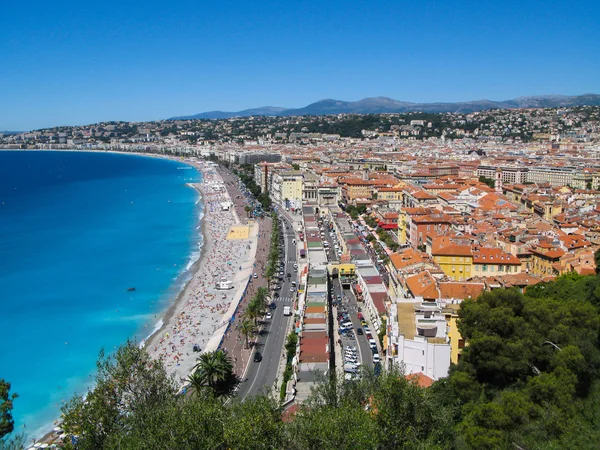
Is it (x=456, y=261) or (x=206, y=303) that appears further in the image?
(x=206, y=303)

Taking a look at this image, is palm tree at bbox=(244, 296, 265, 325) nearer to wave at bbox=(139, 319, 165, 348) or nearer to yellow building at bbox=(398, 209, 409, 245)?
wave at bbox=(139, 319, 165, 348)

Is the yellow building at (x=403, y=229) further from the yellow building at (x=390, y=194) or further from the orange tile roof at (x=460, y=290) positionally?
the yellow building at (x=390, y=194)

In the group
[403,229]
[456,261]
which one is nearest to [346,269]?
[456,261]

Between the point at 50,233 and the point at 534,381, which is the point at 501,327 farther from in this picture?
the point at 50,233

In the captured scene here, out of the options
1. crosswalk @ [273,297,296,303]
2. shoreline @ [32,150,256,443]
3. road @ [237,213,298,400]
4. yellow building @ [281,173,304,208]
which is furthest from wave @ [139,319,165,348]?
yellow building @ [281,173,304,208]

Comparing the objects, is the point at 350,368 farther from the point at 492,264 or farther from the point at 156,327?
the point at 156,327

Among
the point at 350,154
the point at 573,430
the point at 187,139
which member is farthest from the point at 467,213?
the point at 187,139
